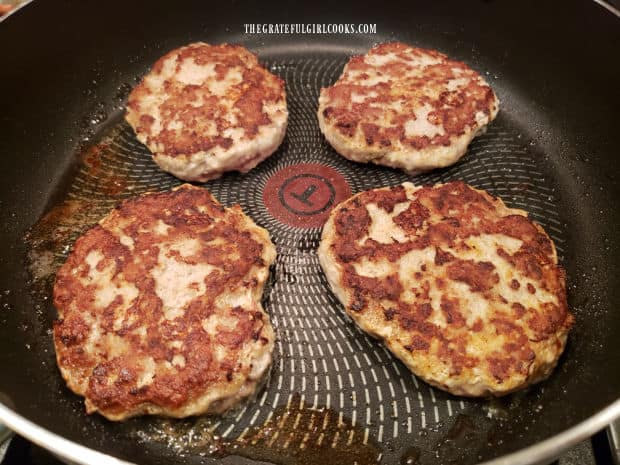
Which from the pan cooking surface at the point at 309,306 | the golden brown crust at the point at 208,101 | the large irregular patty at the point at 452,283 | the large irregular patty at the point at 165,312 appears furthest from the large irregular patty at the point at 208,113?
the large irregular patty at the point at 452,283

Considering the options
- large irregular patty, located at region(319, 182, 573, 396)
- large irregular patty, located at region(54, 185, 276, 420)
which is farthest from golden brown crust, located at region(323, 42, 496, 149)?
large irregular patty, located at region(54, 185, 276, 420)

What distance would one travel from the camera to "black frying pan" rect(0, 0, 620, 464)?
1601 millimetres

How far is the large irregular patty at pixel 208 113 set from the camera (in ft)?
7.00

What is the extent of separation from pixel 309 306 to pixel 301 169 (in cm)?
71

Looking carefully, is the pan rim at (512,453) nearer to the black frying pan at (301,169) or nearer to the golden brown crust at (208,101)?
the black frying pan at (301,169)

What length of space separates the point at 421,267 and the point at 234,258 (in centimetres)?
70

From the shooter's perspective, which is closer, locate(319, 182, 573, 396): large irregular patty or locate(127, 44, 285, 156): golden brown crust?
locate(319, 182, 573, 396): large irregular patty

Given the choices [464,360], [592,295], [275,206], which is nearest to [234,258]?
[275,206]

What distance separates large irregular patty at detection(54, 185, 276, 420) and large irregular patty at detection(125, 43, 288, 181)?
0.89 feet

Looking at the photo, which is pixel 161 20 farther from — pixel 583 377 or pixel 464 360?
pixel 583 377

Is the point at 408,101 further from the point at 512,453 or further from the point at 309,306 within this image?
the point at 512,453

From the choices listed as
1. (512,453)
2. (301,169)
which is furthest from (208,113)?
(512,453)

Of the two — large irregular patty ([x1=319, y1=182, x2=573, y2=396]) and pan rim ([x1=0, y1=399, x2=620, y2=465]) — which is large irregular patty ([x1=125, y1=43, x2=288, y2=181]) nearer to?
large irregular patty ([x1=319, y1=182, x2=573, y2=396])

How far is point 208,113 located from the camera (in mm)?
2217
